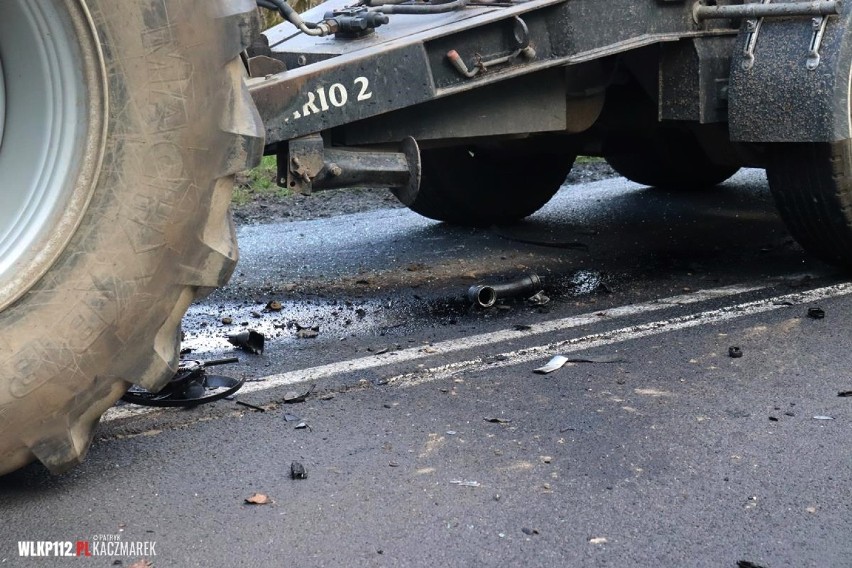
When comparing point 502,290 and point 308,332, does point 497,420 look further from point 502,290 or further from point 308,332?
point 502,290

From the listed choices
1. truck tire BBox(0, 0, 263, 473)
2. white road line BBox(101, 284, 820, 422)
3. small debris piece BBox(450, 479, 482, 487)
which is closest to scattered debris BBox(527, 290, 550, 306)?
white road line BBox(101, 284, 820, 422)

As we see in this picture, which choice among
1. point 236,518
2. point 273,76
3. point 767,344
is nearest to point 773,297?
point 767,344

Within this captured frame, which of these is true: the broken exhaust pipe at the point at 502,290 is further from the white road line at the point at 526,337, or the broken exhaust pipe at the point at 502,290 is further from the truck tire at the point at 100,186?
the truck tire at the point at 100,186

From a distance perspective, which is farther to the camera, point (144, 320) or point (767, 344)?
point (767, 344)

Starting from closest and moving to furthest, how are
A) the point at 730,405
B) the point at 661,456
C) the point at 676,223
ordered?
the point at 661,456, the point at 730,405, the point at 676,223

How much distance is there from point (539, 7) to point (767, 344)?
140cm

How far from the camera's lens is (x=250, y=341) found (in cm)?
413

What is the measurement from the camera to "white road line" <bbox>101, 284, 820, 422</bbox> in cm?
376

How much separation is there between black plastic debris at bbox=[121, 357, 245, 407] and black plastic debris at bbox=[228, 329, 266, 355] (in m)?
0.40

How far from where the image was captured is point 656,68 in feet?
14.7

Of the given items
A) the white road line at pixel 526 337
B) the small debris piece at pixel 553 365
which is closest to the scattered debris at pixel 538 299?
the white road line at pixel 526 337

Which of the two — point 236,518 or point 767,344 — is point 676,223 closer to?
point 767,344

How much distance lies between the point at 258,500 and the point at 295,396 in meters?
0.76

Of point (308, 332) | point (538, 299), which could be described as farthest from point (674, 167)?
point (308, 332)
